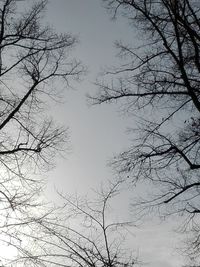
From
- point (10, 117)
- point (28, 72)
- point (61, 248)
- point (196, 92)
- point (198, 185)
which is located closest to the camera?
point (61, 248)

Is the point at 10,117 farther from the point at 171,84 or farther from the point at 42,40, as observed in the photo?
the point at 171,84

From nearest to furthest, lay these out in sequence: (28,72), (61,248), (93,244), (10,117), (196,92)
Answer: (61,248) < (93,244) < (196,92) < (10,117) < (28,72)

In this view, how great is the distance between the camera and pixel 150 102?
10.7 meters

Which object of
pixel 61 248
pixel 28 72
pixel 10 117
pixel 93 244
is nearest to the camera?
pixel 61 248

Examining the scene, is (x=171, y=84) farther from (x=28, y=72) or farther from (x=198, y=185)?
(x=28, y=72)

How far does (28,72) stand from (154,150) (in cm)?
383

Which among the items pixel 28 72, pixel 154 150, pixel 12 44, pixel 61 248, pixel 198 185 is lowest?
pixel 61 248

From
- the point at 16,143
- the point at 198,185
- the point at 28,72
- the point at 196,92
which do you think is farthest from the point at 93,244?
the point at 28,72

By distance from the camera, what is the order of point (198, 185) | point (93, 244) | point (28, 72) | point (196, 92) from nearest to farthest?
point (93, 244) < point (198, 185) < point (196, 92) < point (28, 72)

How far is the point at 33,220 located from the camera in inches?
358

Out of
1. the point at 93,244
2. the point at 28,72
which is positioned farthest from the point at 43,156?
the point at 93,244

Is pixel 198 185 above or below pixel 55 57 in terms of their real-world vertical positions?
below

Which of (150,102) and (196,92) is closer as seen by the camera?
(196,92)

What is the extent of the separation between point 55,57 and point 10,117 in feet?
8.09
